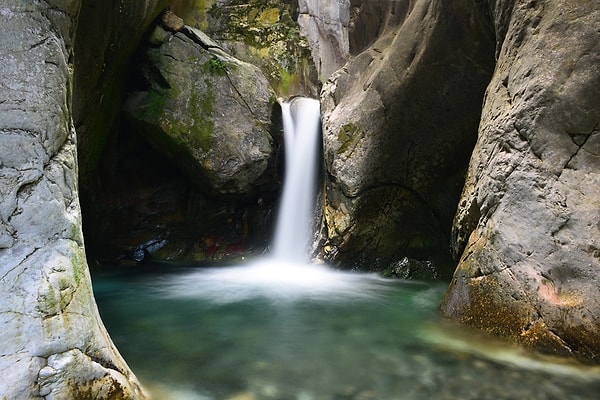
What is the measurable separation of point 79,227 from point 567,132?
13.3 ft

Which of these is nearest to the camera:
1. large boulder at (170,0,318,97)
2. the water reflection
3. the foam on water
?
the water reflection

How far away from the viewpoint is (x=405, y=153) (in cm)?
763

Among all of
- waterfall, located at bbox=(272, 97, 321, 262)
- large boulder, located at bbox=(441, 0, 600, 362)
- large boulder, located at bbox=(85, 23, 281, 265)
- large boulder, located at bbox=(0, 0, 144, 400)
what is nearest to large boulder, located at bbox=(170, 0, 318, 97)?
large boulder, located at bbox=(85, 23, 281, 265)

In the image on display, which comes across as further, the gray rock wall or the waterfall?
the gray rock wall

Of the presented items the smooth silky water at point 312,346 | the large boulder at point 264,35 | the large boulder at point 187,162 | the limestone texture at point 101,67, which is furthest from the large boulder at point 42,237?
the large boulder at point 264,35

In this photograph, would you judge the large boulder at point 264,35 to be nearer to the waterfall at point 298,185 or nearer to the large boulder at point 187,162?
the large boulder at point 187,162

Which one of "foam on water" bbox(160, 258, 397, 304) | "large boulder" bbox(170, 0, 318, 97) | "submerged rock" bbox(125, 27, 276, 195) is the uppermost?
"large boulder" bbox(170, 0, 318, 97)

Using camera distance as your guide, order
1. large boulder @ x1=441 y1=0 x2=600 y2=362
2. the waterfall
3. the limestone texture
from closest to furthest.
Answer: large boulder @ x1=441 y1=0 x2=600 y2=362 < the limestone texture < the waterfall

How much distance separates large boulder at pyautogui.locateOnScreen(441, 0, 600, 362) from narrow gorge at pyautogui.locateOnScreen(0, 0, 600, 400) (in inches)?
0.7

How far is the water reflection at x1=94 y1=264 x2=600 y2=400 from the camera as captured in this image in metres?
2.98

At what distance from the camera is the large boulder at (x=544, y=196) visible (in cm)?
355

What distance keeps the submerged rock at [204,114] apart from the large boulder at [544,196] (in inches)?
222

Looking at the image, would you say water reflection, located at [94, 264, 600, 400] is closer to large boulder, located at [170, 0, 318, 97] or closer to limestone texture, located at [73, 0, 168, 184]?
limestone texture, located at [73, 0, 168, 184]

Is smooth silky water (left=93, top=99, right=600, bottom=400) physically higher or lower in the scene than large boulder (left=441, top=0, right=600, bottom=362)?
lower
